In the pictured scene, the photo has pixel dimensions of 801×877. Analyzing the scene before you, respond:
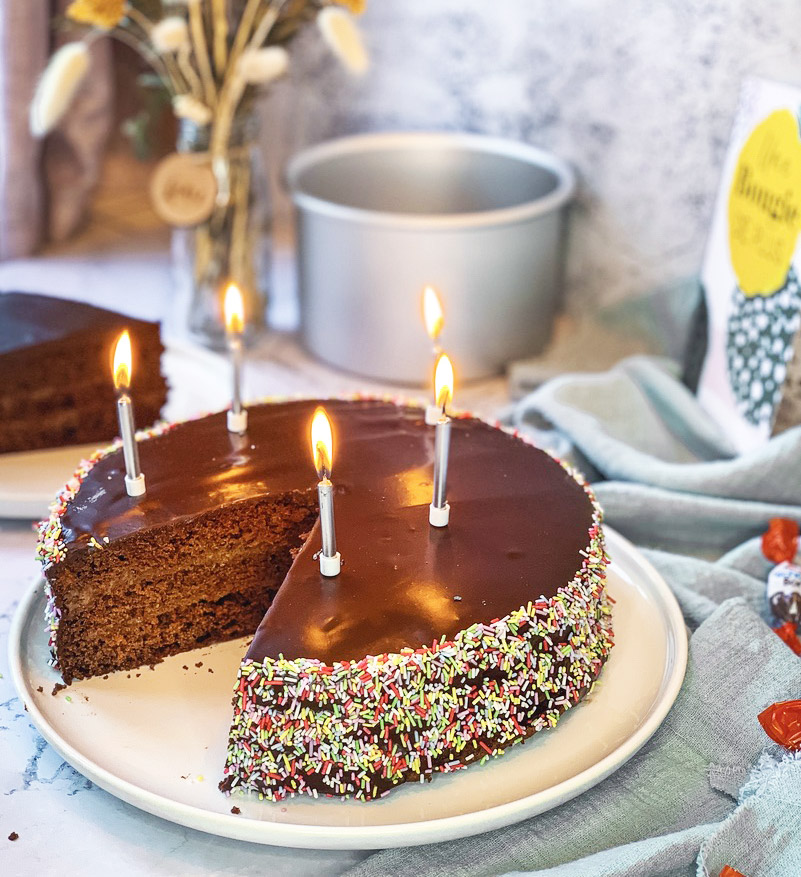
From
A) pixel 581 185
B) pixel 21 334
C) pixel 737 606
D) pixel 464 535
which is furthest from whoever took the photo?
pixel 581 185

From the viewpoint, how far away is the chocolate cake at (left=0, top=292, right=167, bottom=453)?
1782 millimetres

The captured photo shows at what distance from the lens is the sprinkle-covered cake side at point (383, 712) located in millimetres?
1146

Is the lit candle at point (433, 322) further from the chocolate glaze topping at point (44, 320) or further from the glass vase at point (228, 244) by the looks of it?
the glass vase at point (228, 244)

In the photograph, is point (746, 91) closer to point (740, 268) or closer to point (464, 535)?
point (740, 268)

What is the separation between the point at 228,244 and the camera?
2.19m

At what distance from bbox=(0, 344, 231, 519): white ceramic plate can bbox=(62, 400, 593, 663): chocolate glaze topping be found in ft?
0.82

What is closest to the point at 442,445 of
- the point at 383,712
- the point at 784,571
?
the point at 383,712

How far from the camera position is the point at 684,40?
1973 millimetres

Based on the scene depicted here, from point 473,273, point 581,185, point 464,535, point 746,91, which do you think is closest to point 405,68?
point 581,185

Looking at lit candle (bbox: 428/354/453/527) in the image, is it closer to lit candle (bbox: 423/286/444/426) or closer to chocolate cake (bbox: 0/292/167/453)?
lit candle (bbox: 423/286/444/426)

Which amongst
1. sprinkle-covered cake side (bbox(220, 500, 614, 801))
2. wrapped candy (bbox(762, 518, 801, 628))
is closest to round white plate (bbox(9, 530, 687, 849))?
sprinkle-covered cake side (bbox(220, 500, 614, 801))

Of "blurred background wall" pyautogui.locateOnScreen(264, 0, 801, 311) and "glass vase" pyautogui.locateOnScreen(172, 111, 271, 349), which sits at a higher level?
"blurred background wall" pyautogui.locateOnScreen(264, 0, 801, 311)

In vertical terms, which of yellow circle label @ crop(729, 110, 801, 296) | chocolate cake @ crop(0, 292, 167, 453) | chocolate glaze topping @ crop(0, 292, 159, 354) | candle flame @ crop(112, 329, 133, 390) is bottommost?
→ chocolate cake @ crop(0, 292, 167, 453)

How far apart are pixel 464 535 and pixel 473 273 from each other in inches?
31.0
